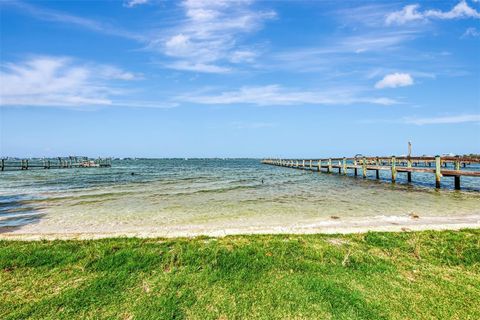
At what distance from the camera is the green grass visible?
414 centimetres

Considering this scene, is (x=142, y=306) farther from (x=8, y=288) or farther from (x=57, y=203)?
(x=57, y=203)

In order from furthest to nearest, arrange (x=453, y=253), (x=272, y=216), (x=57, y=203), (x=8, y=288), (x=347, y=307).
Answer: (x=57, y=203), (x=272, y=216), (x=453, y=253), (x=8, y=288), (x=347, y=307)

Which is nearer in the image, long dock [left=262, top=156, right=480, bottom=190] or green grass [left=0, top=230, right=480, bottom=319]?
green grass [left=0, top=230, right=480, bottom=319]

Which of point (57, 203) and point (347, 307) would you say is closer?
point (347, 307)

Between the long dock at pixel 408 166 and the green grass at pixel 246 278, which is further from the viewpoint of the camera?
the long dock at pixel 408 166

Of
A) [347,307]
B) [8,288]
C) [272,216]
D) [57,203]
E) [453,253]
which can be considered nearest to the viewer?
[347,307]

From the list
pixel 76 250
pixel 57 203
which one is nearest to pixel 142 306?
pixel 76 250

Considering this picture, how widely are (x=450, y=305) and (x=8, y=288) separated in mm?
6538

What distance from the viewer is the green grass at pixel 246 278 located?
4137 mm

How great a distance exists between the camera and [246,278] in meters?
4.98

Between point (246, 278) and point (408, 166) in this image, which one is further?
point (408, 166)

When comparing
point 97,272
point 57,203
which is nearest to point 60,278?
point 97,272

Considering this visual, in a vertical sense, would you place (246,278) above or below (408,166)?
below

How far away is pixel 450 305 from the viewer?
418cm
